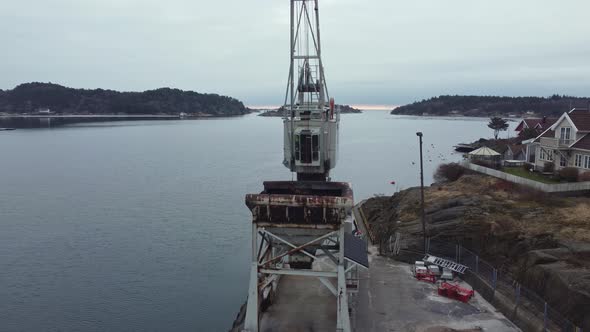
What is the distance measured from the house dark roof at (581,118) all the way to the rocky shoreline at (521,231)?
9.05m

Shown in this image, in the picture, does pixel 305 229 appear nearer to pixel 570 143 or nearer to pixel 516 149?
pixel 570 143

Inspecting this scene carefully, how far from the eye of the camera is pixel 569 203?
108 feet

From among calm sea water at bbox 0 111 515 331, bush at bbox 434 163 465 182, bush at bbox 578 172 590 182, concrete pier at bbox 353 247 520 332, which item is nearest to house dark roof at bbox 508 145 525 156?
bush at bbox 434 163 465 182

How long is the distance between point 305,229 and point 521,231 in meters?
15.3

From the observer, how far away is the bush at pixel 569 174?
38.5 meters

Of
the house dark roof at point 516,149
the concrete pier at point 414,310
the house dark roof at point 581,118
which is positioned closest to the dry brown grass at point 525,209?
the concrete pier at point 414,310

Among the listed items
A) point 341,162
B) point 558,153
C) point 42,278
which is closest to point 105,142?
point 341,162

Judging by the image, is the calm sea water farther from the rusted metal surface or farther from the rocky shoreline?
the rocky shoreline

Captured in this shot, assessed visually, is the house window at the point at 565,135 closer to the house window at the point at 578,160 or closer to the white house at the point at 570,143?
the white house at the point at 570,143

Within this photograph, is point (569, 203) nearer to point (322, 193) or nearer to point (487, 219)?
point (487, 219)

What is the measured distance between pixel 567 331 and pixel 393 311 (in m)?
7.28

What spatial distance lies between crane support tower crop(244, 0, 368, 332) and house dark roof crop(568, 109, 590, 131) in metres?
25.9

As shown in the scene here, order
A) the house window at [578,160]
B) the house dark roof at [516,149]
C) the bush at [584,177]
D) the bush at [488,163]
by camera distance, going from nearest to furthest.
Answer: the bush at [584,177] → the house window at [578,160] → the bush at [488,163] → the house dark roof at [516,149]

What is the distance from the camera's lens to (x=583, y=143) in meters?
41.0
